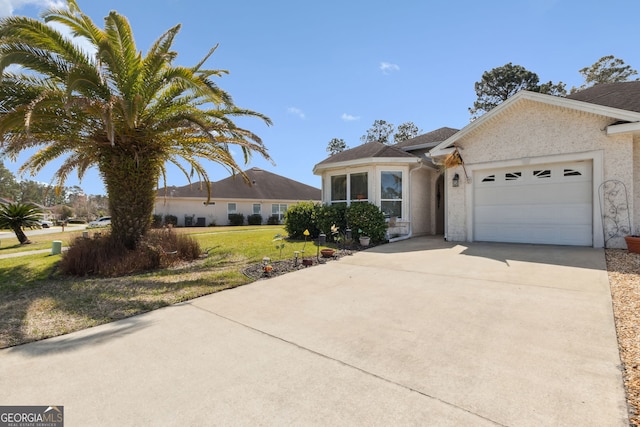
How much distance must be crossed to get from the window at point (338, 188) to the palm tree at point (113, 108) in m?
4.74

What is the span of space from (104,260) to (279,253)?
4.77 meters

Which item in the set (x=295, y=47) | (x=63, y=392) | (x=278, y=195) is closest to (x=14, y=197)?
(x=278, y=195)

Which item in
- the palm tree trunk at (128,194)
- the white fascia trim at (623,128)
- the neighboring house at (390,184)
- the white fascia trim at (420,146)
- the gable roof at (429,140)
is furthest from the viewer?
the gable roof at (429,140)

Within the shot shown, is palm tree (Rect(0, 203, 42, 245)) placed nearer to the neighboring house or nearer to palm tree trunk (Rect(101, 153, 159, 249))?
palm tree trunk (Rect(101, 153, 159, 249))

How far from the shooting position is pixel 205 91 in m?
7.79

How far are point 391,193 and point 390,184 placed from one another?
0.40 m

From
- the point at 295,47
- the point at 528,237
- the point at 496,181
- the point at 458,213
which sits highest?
the point at 295,47

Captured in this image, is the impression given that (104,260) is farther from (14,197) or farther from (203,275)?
(14,197)

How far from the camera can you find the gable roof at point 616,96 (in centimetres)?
961

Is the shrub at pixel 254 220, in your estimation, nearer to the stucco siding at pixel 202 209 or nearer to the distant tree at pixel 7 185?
the stucco siding at pixel 202 209

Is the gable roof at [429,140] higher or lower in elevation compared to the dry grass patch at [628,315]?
higher

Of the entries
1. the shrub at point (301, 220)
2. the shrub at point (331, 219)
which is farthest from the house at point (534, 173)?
the shrub at point (301, 220)

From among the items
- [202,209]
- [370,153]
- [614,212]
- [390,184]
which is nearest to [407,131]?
[202,209]

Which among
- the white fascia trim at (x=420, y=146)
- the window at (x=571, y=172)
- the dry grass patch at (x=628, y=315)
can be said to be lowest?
the dry grass patch at (x=628, y=315)
